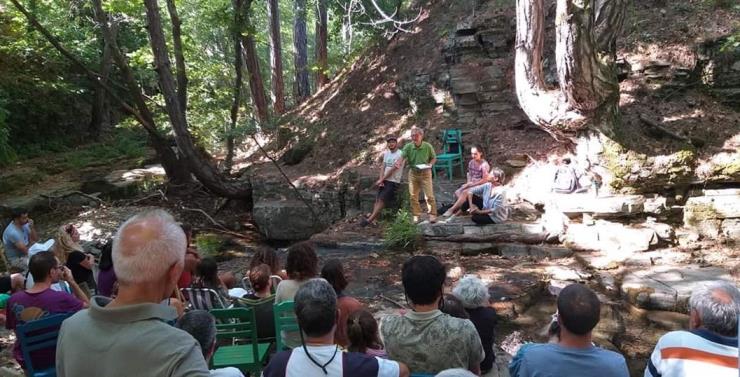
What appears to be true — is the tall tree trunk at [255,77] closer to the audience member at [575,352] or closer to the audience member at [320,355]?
the audience member at [320,355]

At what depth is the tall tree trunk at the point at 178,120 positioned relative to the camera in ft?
35.5

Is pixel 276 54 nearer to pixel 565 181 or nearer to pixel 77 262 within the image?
pixel 565 181

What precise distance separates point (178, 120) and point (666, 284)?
9777mm

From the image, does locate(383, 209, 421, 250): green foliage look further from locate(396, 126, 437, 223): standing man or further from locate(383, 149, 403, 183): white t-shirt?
locate(383, 149, 403, 183): white t-shirt

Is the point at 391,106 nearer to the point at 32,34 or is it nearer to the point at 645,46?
the point at 645,46

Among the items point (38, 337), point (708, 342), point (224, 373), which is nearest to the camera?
point (224, 373)

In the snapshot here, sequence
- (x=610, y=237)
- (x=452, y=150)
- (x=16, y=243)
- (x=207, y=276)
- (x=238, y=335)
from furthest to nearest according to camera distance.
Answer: (x=452, y=150)
(x=610, y=237)
(x=16, y=243)
(x=207, y=276)
(x=238, y=335)

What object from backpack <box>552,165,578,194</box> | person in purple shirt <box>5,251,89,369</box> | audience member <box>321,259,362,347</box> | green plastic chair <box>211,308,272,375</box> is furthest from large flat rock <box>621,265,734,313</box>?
person in purple shirt <box>5,251,89,369</box>

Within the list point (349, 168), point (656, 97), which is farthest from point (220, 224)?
point (656, 97)

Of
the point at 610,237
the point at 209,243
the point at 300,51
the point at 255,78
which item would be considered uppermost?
the point at 300,51

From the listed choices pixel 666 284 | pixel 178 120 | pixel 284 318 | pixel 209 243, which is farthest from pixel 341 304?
pixel 178 120

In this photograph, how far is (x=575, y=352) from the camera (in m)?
2.15

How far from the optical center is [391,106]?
44.5ft

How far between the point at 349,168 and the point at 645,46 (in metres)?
6.61
